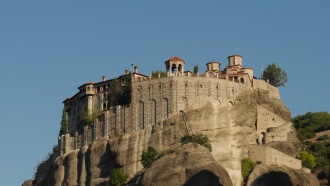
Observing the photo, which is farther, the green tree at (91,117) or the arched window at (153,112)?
the green tree at (91,117)

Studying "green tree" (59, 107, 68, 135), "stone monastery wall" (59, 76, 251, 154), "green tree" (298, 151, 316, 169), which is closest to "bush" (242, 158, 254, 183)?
"stone monastery wall" (59, 76, 251, 154)

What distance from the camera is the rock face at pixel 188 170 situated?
90.6 metres

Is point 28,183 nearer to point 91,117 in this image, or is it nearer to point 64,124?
point 64,124

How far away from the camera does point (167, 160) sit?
9438cm

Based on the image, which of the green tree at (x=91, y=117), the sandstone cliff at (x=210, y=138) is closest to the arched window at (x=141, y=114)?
the sandstone cliff at (x=210, y=138)

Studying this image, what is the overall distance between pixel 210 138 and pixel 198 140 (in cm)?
208

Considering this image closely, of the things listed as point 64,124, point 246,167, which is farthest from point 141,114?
point 64,124

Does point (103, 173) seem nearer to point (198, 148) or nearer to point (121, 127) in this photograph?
point (121, 127)

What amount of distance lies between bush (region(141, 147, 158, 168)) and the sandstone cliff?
763 millimetres

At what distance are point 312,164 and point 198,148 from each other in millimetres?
16027

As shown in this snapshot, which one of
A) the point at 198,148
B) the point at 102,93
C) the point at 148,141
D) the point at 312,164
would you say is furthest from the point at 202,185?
the point at 102,93

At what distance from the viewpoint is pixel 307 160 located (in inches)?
4090

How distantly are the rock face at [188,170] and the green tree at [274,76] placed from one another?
2451cm

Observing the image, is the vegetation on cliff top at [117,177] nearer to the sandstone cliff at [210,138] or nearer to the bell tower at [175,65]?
the sandstone cliff at [210,138]
